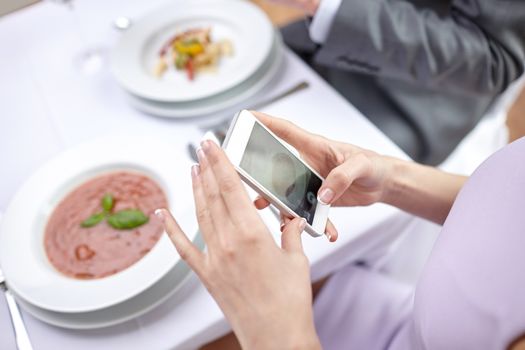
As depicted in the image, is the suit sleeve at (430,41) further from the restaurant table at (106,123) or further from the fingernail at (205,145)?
the fingernail at (205,145)

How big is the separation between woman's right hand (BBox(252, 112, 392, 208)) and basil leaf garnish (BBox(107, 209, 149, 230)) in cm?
19

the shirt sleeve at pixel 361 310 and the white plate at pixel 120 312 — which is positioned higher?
the white plate at pixel 120 312

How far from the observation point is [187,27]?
1.10 metres

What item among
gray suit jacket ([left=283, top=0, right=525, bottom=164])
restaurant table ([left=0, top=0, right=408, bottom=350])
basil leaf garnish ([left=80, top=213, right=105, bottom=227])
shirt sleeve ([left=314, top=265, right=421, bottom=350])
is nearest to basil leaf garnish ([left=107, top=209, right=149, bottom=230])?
basil leaf garnish ([left=80, top=213, right=105, bottom=227])

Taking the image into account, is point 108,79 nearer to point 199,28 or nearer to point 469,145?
point 199,28

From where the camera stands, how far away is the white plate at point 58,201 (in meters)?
0.67

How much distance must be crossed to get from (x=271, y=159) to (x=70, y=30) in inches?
30.3

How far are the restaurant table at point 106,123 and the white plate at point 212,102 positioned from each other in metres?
0.02

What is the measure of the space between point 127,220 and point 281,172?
0.28 metres

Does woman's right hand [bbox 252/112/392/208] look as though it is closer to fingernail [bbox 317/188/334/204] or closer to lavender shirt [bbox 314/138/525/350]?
fingernail [bbox 317/188/334/204]

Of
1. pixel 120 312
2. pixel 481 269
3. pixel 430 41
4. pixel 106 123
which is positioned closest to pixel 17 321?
pixel 120 312

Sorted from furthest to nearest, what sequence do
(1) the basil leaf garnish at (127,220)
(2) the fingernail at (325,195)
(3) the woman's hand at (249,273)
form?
(1) the basil leaf garnish at (127,220)
(2) the fingernail at (325,195)
(3) the woman's hand at (249,273)

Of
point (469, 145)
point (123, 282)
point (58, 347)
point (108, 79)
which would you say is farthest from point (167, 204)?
point (469, 145)

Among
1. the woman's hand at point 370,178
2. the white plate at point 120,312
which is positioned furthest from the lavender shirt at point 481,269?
the white plate at point 120,312
